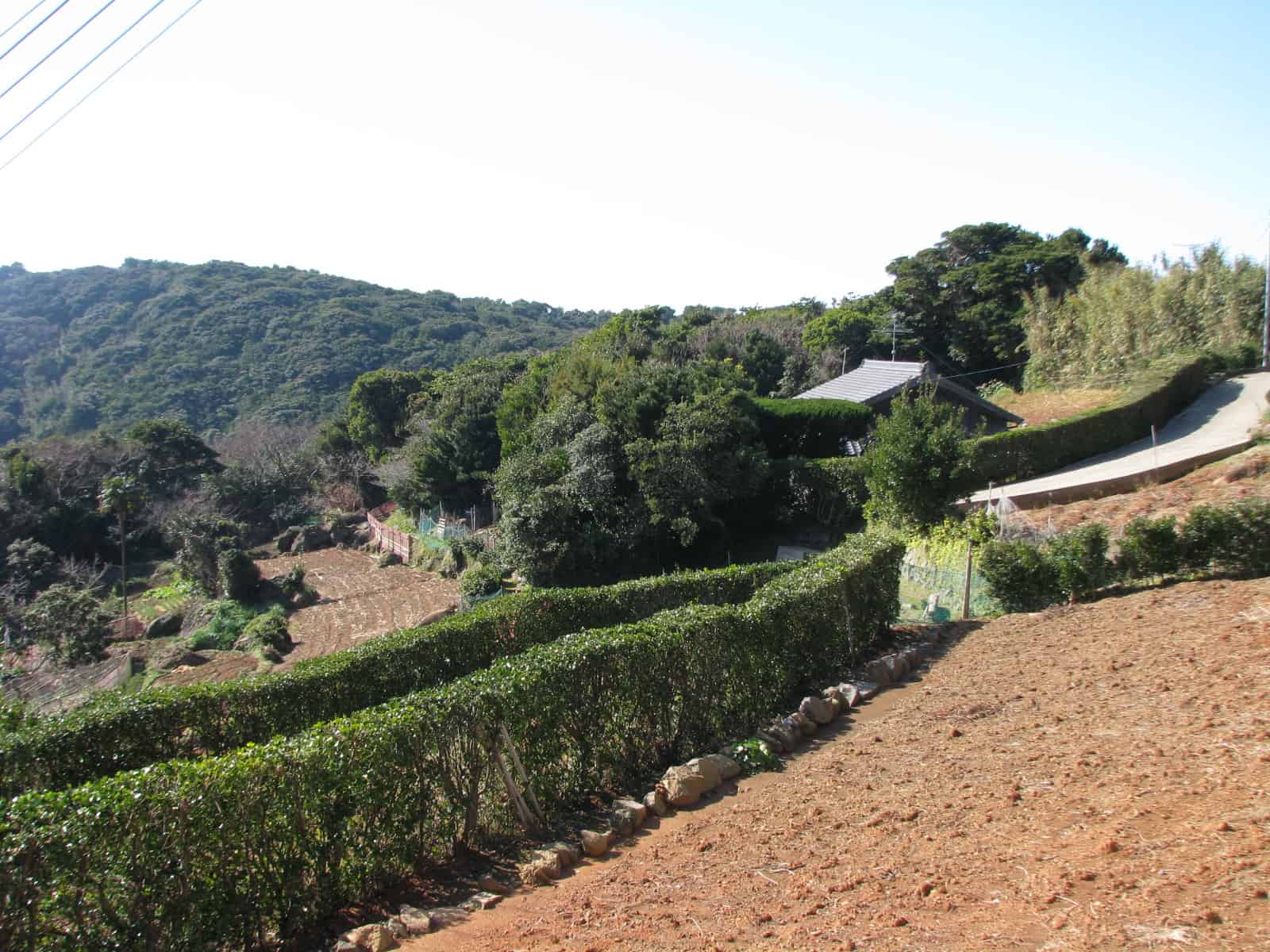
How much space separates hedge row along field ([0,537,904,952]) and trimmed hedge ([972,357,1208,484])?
43.3ft

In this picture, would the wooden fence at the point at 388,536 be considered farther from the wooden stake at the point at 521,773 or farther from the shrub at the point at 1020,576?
the wooden stake at the point at 521,773

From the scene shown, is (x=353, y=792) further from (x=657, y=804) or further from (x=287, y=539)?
(x=287, y=539)

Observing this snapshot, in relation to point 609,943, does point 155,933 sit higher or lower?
higher

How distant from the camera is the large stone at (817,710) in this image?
878 cm

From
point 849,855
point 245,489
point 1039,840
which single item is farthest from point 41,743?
point 245,489

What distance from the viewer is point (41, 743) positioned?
755cm

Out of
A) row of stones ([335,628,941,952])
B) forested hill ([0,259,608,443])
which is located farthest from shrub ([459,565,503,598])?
forested hill ([0,259,608,443])

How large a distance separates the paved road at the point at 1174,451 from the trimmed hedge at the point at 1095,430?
0.29 metres

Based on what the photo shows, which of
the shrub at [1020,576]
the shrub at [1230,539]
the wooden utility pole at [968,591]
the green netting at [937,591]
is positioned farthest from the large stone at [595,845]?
the shrub at [1230,539]

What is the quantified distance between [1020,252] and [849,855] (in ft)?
136

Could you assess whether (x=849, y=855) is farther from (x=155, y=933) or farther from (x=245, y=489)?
(x=245, y=489)

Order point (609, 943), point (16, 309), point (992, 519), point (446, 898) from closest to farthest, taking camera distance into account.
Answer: point (609, 943), point (446, 898), point (992, 519), point (16, 309)

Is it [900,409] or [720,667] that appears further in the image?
[900,409]

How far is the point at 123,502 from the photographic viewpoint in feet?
98.6
